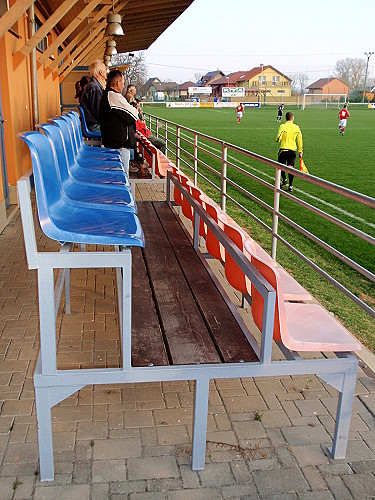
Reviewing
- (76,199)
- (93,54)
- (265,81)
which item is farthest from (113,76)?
(265,81)

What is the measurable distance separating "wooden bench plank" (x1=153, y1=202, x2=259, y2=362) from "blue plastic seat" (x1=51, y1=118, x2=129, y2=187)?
0.61 metres

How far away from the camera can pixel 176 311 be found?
3.01 metres

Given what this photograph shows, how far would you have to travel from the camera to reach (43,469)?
98.0 inches

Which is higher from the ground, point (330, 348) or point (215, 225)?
point (215, 225)

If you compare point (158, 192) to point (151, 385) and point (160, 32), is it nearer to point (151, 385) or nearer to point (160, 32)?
point (151, 385)

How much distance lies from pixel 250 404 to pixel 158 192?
693 centimetres

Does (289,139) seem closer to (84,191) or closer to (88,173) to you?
(88,173)

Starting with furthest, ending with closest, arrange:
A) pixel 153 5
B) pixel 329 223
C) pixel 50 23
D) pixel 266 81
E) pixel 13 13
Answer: pixel 266 81, pixel 153 5, pixel 329 223, pixel 50 23, pixel 13 13

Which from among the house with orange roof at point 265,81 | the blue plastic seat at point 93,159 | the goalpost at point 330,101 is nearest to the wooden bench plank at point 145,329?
the blue plastic seat at point 93,159

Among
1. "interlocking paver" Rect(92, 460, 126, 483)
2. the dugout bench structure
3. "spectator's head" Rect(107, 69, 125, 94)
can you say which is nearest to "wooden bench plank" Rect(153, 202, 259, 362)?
Result: the dugout bench structure

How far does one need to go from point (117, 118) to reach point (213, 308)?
11.6 feet

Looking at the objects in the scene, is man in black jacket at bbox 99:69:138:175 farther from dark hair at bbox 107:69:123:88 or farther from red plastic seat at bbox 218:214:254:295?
red plastic seat at bbox 218:214:254:295

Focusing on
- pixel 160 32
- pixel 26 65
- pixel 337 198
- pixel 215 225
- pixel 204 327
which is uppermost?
pixel 160 32

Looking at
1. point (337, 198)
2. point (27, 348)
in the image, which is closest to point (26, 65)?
point (337, 198)
